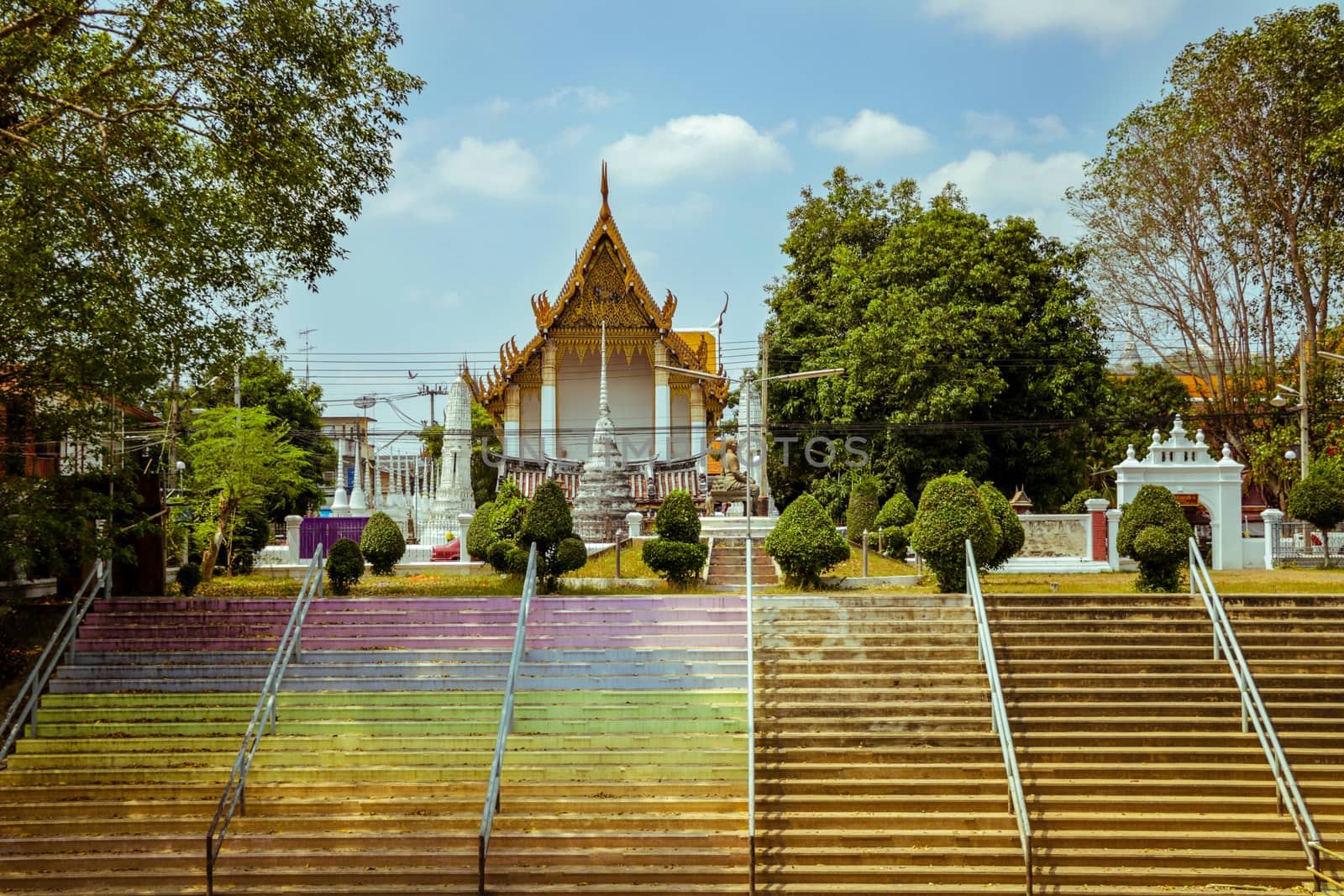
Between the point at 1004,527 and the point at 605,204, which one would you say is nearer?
the point at 1004,527

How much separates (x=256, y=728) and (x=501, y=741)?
2.82 metres

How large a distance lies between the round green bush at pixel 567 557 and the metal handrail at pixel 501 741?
2.21 m

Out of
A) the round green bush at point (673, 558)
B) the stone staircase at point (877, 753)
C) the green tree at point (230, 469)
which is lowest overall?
the stone staircase at point (877, 753)

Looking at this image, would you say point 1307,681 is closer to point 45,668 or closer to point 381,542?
point 381,542

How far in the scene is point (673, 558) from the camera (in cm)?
1527

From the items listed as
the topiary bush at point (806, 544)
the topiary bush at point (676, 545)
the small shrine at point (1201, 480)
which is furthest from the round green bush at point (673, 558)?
the small shrine at point (1201, 480)

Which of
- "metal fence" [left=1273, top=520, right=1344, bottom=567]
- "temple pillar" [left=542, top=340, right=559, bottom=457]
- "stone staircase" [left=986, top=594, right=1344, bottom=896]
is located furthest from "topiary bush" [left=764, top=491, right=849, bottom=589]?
"temple pillar" [left=542, top=340, right=559, bottom=457]

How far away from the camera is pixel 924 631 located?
12.2m

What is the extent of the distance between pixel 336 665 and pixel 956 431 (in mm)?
18668

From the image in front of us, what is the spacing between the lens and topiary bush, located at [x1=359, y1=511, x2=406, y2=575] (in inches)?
683

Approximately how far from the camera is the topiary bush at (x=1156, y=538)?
13.2 m

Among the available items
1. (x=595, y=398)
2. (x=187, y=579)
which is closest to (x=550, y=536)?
(x=187, y=579)

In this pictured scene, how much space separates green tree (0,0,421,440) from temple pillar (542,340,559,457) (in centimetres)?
2259

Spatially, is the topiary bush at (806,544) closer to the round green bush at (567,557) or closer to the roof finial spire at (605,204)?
the round green bush at (567,557)
